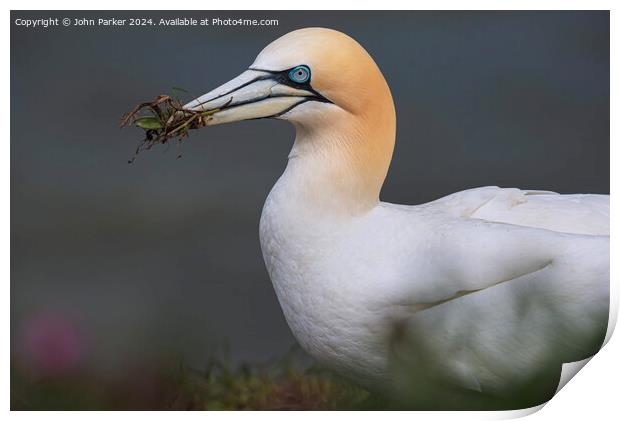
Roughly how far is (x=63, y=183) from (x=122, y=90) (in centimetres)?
35

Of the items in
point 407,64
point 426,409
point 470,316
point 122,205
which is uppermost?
point 407,64

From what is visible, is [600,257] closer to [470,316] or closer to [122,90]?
[470,316]

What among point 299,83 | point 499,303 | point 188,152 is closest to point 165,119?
point 188,152

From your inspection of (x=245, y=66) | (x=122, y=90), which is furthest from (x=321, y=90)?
(x=122, y=90)

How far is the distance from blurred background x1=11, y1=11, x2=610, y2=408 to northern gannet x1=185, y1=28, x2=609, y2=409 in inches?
8.8

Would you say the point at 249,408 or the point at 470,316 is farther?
the point at 249,408

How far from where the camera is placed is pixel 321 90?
15.8ft

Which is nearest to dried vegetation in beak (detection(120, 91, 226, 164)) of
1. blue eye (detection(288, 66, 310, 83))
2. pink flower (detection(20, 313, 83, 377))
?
blue eye (detection(288, 66, 310, 83))

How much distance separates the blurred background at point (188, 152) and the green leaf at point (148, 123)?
179 millimetres

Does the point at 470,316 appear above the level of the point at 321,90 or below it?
below

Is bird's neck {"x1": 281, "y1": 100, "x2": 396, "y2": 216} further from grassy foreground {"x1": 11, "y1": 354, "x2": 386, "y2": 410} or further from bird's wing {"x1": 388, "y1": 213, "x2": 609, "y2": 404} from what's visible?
grassy foreground {"x1": 11, "y1": 354, "x2": 386, "y2": 410}

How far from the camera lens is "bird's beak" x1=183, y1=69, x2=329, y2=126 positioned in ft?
15.7

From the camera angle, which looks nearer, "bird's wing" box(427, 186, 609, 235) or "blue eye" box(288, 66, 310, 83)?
"blue eye" box(288, 66, 310, 83)

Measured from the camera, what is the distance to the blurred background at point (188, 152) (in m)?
5.00
